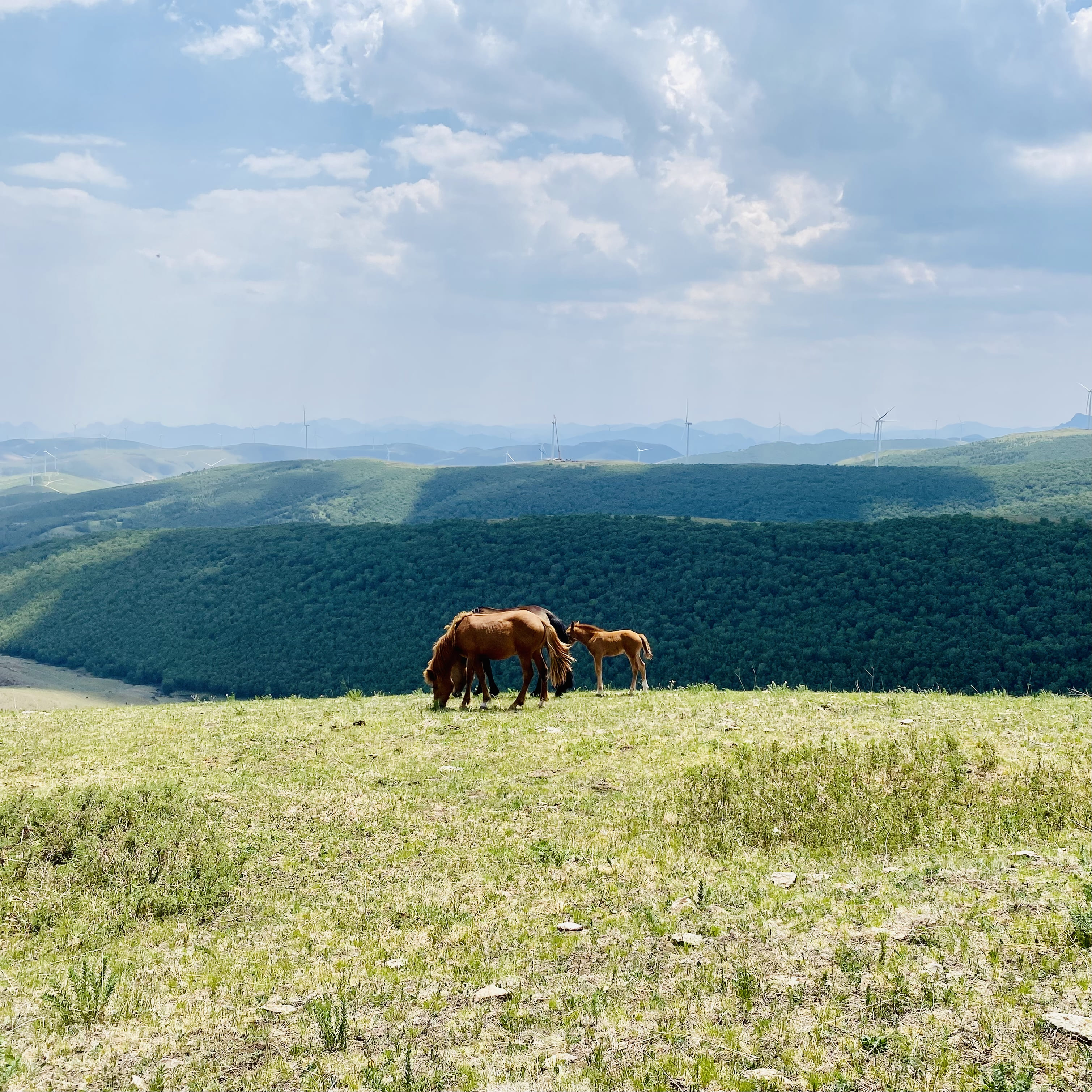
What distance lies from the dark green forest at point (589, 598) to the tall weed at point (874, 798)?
30.6 metres

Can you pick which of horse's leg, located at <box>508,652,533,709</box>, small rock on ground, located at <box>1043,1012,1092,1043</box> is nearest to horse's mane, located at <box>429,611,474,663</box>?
horse's leg, located at <box>508,652,533,709</box>

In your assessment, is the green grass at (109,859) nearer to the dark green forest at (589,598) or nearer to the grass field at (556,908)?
the grass field at (556,908)

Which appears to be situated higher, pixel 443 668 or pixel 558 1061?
pixel 558 1061

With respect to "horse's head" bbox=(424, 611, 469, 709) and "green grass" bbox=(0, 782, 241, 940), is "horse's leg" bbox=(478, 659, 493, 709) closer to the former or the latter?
"horse's head" bbox=(424, 611, 469, 709)

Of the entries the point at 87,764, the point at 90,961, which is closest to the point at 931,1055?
the point at 90,961

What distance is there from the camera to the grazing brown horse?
25.8 meters

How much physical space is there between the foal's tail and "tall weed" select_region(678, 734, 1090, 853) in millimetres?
7221

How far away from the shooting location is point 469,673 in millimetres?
23344

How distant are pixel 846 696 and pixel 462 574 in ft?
302

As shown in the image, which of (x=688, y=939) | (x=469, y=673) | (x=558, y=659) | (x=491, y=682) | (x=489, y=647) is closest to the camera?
(x=688, y=939)

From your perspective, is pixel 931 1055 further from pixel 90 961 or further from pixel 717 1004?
pixel 90 961

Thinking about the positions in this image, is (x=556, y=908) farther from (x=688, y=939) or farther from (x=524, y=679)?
(x=524, y=679)

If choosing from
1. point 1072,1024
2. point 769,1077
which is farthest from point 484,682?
point 1072,1024

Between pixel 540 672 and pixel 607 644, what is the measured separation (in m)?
3.43
